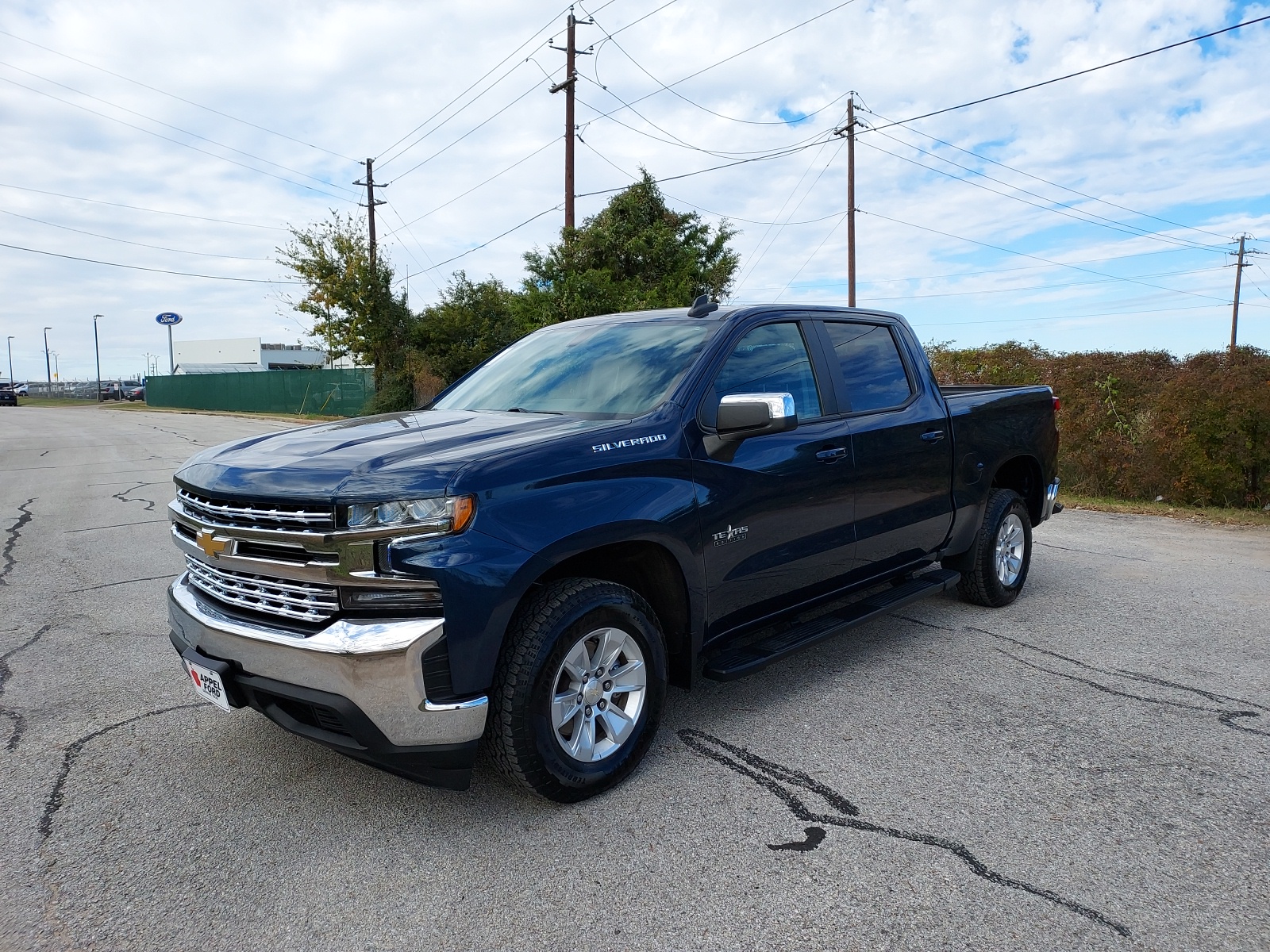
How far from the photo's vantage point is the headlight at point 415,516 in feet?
9.64

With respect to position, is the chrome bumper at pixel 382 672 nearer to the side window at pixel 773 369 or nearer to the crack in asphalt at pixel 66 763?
the crack in asphalt at pixel 66 763

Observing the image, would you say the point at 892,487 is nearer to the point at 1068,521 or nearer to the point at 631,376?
the point at 631,376

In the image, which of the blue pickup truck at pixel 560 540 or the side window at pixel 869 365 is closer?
the blue pickup truck at pixel 560 540

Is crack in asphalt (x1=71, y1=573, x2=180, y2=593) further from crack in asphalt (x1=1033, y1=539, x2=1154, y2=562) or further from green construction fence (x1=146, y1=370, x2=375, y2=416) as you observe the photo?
→ green construction fence (x1=146, y1=370, x2=375, y2=416)

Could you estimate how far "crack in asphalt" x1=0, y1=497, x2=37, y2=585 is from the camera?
729cm

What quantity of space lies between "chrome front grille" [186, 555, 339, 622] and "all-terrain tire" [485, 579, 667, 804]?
0.63 m

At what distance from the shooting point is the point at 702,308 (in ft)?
14.6

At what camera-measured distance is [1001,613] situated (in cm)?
594

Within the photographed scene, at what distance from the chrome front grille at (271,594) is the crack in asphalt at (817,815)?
170 cm

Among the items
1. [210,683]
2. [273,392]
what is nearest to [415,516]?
[210,683]

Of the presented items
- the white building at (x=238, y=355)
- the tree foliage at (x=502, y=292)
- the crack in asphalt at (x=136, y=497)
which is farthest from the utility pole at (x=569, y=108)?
the white building at (x=238, y=355)

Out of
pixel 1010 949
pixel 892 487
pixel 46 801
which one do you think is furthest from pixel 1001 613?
pixel 46 801

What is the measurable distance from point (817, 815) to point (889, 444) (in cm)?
224

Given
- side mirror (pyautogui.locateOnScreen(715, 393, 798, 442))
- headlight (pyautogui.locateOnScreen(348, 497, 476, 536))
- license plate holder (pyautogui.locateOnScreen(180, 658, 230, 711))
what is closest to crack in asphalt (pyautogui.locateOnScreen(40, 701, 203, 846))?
license plate holder (pyautogui.locateOnScreen(180, 658, 230, 711))
